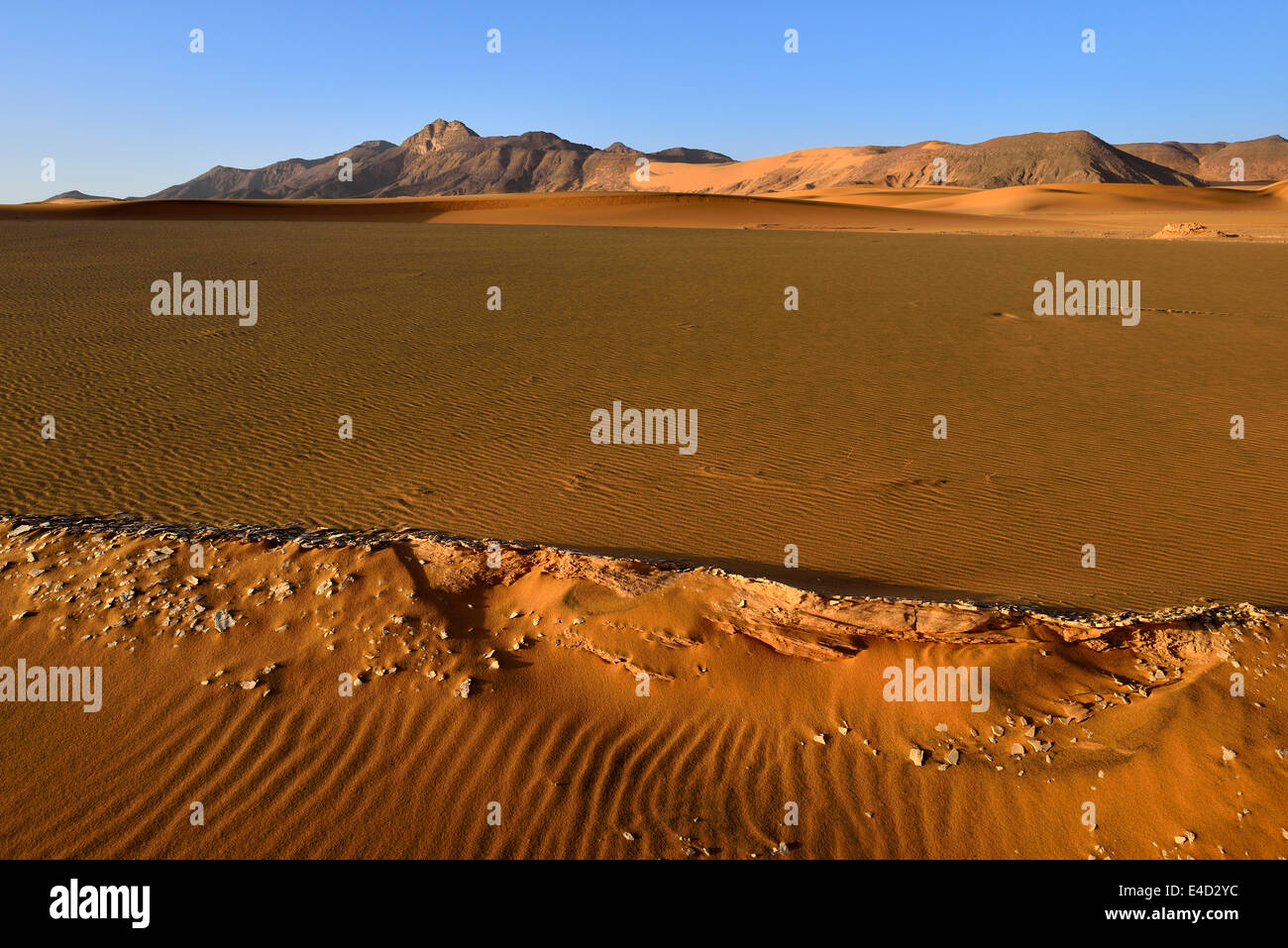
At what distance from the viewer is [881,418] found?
10805mm

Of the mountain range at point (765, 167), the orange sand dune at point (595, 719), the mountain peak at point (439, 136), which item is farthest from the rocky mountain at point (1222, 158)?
the orange sand dune at point (595, 719)

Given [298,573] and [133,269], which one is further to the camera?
[133,269]

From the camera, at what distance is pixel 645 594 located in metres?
5.23

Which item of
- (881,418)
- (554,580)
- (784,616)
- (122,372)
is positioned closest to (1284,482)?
(881,418)

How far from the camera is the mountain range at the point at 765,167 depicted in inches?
4321

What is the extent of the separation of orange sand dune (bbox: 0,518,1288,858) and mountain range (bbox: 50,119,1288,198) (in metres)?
118

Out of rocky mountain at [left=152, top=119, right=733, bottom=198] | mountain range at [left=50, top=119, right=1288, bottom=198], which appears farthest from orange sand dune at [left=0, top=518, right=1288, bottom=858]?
rocky mountain at [left=152, top=119, right=733, bottom=198]

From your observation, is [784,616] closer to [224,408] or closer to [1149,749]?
[1149,749]

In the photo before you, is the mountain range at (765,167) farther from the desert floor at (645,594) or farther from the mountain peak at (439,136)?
the desert floor at (645,594)

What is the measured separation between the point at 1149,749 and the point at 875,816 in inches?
57.7

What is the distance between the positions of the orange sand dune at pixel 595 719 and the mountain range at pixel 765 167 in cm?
11784

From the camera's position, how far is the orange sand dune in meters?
3.94

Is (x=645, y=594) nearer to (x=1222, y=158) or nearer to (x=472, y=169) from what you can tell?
(x=472, y=169)

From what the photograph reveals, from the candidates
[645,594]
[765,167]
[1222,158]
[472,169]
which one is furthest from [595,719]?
[1222,158]
